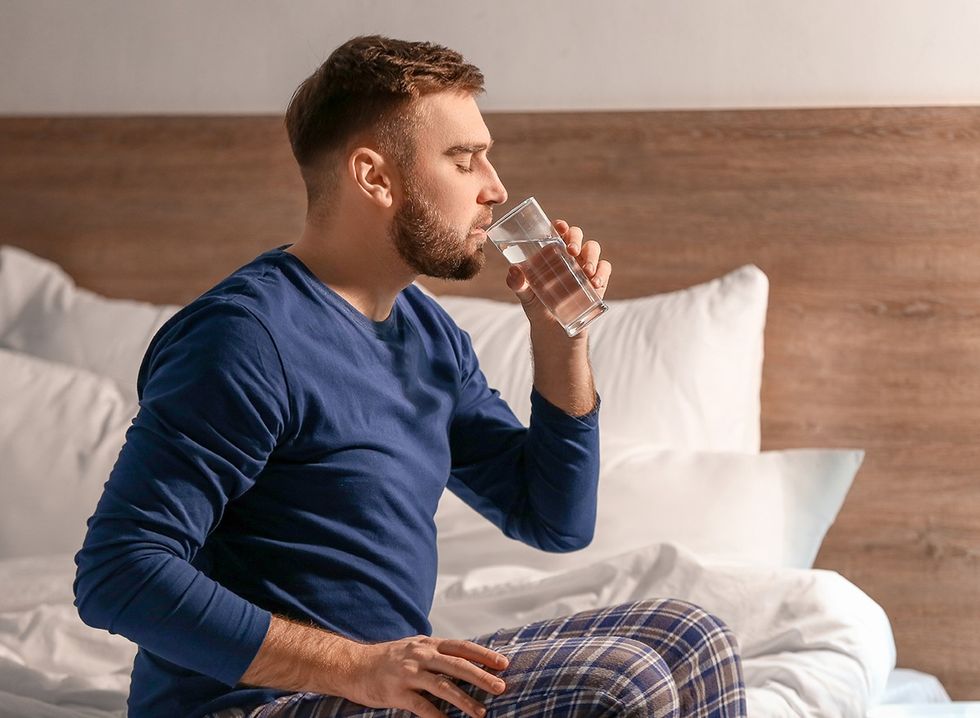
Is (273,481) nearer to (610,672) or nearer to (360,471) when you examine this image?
(360,471)

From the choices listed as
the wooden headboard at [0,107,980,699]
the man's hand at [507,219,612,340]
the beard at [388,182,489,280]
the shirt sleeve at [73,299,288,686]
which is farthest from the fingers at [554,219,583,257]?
the wooden headboard at [0,107,980,699]

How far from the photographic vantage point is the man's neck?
1212 mm

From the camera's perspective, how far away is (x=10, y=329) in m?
2.32

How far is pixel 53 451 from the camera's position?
1892 millimetres

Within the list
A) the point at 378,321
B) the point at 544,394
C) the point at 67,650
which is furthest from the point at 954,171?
the point at 67,650

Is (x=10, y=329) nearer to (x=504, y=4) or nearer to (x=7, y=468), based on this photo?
(x=7, y=468)

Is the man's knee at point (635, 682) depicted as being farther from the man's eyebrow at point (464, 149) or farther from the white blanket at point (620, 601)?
the man's eyebrow at point (464, 149)

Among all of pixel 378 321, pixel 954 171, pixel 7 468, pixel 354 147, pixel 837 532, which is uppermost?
pixel 354 147

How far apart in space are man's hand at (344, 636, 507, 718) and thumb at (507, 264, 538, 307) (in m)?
0.44

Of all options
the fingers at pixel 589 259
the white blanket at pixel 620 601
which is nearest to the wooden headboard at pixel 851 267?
the white blanket at pixel 620 601

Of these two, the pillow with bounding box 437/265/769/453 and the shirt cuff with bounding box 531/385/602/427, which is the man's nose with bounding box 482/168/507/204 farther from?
the pillow with bounding box 437/265/769/453

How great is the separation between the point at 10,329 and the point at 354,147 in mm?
1377

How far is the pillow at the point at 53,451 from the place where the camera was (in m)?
1.85

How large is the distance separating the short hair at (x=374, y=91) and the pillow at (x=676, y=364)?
0.80m
